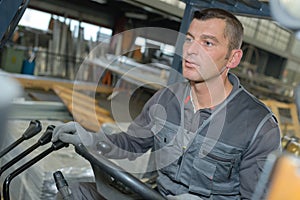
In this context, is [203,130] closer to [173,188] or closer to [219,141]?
[219,141]

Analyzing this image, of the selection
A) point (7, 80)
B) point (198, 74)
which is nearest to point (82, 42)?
point (198, 74)

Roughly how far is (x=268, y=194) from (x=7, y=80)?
1.46ft

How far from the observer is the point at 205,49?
1522 mm

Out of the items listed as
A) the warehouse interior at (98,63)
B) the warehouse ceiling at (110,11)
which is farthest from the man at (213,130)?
the warehouse ceiling at (110,11)

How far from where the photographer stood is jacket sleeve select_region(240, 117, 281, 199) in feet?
4.50

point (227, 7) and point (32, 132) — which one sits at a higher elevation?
point (227, 7)

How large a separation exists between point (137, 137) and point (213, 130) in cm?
50

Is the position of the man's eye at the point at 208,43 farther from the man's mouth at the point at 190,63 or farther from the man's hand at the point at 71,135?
the man's hand at the point at 71,135

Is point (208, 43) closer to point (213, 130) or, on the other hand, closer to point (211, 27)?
point (211, 27)

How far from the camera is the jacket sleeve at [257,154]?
137 centimetres

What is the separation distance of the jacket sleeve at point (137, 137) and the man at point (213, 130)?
0.07 metres

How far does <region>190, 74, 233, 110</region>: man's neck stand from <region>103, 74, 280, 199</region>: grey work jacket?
38 mm

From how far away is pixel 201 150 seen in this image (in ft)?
4.92

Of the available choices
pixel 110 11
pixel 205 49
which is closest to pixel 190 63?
pixel 205 49
